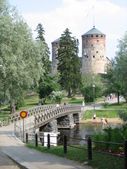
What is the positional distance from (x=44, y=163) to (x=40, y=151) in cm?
596

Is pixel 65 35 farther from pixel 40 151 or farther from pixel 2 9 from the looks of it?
pixel 40 151

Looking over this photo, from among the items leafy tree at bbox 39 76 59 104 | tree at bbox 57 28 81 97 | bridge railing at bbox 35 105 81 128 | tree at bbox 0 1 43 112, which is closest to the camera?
tree at bbox 0 1 43 112

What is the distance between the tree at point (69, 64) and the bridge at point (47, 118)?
98.2ft

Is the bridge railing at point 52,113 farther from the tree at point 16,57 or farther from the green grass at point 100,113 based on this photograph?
the tree at point 16,57

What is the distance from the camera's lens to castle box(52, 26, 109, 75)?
6388 inches

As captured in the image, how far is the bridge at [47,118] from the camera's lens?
5584cm

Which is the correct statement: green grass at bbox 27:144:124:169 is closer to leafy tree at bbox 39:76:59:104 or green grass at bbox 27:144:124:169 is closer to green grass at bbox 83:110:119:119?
green grass at bbox 83:110:119:119

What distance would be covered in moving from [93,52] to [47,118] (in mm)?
98643

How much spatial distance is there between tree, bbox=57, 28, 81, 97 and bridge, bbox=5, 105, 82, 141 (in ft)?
98.2

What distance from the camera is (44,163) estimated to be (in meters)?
19.9

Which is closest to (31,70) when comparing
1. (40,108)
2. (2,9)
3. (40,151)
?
(2,9)

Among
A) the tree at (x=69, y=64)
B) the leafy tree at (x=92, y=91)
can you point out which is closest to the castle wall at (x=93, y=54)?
the tree at (x=69, y=64)

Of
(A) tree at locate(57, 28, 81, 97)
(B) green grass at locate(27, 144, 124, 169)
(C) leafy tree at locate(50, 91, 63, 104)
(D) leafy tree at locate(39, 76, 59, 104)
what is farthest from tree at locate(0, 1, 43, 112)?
(A) tree at locate(57, 28, 81, 97)

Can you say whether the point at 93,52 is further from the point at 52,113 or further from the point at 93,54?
the point at 52,113
